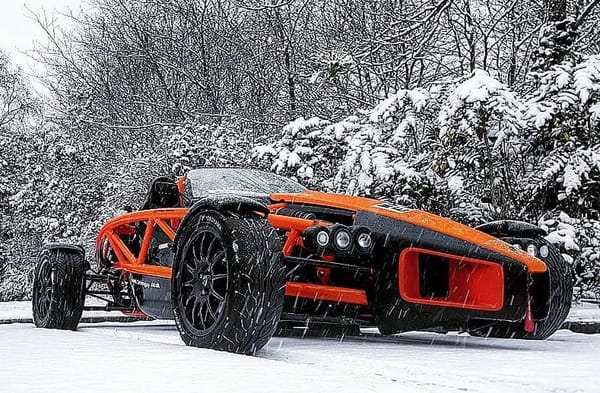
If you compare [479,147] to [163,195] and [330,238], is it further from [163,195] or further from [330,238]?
[330,238]

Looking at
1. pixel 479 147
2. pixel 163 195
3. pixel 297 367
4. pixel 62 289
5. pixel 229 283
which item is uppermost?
pixel 479 147

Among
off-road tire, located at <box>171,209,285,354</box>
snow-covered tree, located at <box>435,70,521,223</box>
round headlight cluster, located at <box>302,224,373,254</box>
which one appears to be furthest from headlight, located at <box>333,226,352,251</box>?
snow-covered tree, located at <box>435,70,521,223</box>

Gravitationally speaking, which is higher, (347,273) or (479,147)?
(479,147)

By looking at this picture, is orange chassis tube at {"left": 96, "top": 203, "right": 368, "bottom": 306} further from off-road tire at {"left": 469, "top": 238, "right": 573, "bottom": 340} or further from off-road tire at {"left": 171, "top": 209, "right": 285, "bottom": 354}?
off-road tire at {"left": 469, "top": 238, "right": 573, "bottom": 340}

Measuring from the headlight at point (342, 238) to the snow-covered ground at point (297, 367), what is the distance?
21.2 inches

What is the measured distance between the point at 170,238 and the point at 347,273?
1.47m

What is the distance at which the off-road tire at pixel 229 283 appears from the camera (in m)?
3.80

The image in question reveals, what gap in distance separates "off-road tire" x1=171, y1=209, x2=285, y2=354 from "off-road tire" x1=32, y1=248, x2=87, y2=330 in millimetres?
2113

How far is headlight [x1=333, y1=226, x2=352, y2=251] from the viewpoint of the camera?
4223 mm

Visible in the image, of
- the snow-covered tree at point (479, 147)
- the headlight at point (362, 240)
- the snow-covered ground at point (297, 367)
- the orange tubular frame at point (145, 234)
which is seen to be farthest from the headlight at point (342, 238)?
the snow-covered tree at point (479, 147)

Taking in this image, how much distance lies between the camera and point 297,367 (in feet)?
10.6

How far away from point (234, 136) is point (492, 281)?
1138 centimetres

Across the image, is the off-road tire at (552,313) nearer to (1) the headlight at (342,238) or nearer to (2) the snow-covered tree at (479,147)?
(1) the headlight at (342,238)

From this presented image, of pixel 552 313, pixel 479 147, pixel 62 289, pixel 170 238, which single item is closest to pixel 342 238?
pixel 552 313
